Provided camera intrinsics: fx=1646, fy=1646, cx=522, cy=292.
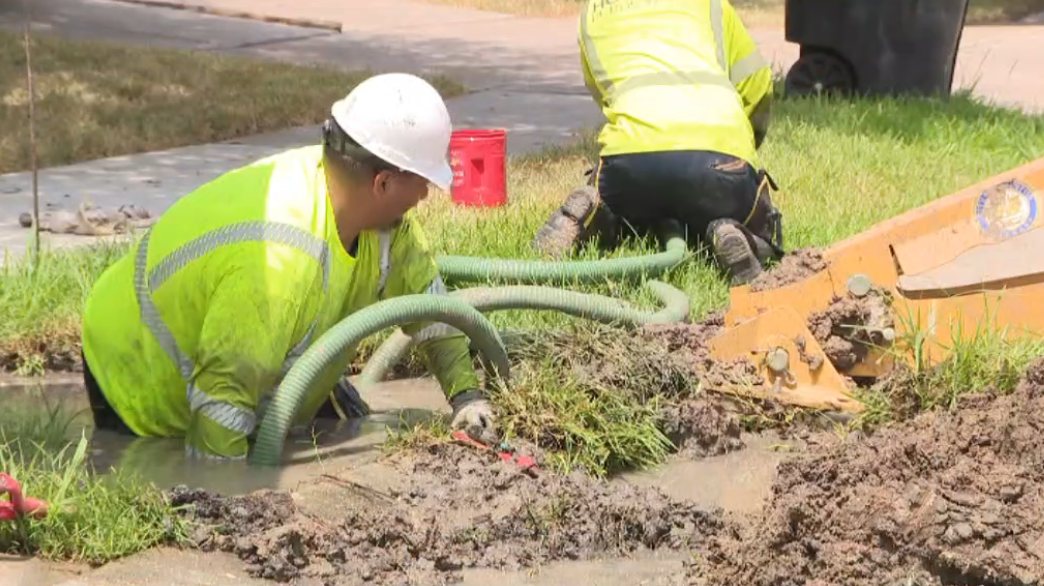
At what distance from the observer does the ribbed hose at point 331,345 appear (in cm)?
443

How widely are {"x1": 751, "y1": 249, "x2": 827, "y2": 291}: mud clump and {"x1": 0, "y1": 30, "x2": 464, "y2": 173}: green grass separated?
195 inches

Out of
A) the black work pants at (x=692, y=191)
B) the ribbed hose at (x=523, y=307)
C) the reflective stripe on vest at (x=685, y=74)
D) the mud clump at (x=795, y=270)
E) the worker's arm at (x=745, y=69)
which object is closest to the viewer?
the mud clump at (x=795, y=270)

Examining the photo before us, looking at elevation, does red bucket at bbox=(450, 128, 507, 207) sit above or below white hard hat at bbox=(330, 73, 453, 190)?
below

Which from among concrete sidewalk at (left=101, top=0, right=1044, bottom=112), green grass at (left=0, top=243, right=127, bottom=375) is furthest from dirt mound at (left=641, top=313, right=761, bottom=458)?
concrete sidewalk at (left=101, top=0, right=1044, bottom=112)

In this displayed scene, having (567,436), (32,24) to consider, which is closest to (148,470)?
(567,436)

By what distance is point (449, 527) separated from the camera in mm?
4121

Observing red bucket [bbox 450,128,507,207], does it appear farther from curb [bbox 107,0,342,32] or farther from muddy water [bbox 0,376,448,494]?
curb [bbox 107,0,342,32]

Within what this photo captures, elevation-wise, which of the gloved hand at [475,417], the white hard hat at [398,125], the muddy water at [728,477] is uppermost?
the white hard hat at [398,125]

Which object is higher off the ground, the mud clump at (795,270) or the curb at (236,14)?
the mud clump at (795,270)

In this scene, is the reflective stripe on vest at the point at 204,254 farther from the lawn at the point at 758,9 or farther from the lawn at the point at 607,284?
the lawn at the point at 758,9

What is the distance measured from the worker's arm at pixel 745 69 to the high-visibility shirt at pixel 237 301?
2.53 m

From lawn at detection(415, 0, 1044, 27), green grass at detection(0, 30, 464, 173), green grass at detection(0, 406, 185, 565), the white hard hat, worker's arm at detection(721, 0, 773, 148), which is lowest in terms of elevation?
lawn at detection(415, 0, 1044, 27)

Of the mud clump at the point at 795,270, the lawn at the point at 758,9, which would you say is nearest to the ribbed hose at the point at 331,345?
the mud clump at the point at 795,270

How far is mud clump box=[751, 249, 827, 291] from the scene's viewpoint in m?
5.28
